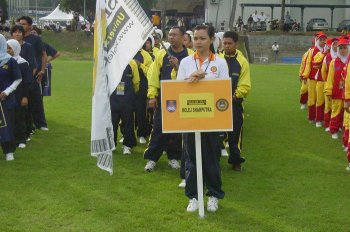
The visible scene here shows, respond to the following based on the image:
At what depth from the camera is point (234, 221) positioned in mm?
6480

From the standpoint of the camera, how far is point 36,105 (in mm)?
11828

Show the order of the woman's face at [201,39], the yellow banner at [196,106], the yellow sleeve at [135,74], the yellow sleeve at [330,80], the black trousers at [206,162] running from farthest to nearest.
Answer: the yellow sleeve at [330,80]
the yellow sleeve at [135,74]
the black trousers at [206,162]
the woman's face at [201,39]
the yellow banner at [196,106]

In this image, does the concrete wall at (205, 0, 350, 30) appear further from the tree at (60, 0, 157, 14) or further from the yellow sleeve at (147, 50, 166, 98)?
the yellow sleeve at (147, 50, 166, 98)

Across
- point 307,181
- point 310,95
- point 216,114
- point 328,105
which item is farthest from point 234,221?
point 310,95

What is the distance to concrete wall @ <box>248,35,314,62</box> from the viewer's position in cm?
4641

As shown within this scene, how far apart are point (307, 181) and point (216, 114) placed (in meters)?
2.53

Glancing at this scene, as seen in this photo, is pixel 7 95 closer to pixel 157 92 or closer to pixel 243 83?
pixel 157 92

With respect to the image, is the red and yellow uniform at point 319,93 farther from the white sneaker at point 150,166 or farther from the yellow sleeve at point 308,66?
the white sneaker at point 150,166

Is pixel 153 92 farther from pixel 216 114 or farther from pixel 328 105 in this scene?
pixel 328 105

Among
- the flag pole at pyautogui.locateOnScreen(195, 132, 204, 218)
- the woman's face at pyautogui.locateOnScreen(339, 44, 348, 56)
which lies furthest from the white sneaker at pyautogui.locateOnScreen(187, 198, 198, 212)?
the woman's face at pyautogui.locateOnScreen(339, 44, 348, 56)

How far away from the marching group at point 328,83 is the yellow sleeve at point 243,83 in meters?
1.94

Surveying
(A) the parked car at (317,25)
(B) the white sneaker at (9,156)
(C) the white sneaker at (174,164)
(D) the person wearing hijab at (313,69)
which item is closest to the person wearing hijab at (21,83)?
(B) the white sneaker at (9,156)

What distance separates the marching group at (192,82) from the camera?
6676 mm

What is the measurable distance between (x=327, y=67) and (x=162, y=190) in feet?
18.9
